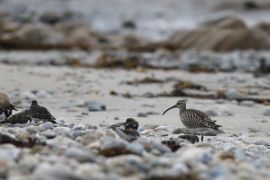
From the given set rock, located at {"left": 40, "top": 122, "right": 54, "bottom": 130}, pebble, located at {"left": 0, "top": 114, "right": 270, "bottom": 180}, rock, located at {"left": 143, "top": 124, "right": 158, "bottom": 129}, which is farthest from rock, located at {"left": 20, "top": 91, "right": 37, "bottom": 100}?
pebble, located at {"left": 0, "top": 114, "right": 270, "bottom": 180}

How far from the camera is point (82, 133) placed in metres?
6.90

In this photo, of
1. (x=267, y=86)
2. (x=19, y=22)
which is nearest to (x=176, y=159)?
(x=267, y=86)

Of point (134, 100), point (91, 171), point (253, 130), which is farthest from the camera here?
point (134, 100)

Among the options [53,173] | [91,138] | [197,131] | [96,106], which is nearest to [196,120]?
[197,131]

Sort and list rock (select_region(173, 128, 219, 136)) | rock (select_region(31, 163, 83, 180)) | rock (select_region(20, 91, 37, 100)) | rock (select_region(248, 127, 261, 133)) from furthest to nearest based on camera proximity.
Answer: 1. rock (select_region(20, 91, 37, 100))
2. rock (select_region(248, 127, 261, 133))
3. rock (select_region(173, 128, 219, 136))
4. rock (select_region(31, 163, 83, 180))

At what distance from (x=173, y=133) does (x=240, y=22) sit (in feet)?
64.9

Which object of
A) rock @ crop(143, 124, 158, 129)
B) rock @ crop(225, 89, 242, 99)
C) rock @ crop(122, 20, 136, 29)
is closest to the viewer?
rock @ crop(143, 124, 158, 129)

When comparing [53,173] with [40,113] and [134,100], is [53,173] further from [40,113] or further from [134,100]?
[134,100]

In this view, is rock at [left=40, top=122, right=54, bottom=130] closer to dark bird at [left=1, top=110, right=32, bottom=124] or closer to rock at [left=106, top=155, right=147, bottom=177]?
dark bird at [left=1, top=110, right=32, bottom=124]

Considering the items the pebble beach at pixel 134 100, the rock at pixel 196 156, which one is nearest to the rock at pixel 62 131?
the pebble beach at pixel 134 100

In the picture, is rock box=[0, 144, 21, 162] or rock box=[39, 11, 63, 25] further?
rock box=[39, 11, 63, 25]

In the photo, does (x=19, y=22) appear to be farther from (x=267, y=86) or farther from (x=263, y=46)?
(x=267, y=86)

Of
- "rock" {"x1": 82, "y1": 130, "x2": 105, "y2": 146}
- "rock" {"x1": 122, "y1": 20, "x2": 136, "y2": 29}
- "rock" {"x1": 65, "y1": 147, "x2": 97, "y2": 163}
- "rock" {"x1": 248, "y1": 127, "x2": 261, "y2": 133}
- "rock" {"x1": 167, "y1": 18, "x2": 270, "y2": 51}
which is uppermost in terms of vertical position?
"rock" {"x1": 122, "y1": 20, "x2": 136, "y2": 29}

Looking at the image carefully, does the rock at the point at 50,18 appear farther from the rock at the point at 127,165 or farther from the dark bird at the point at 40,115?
the rock at the point at 127,165
